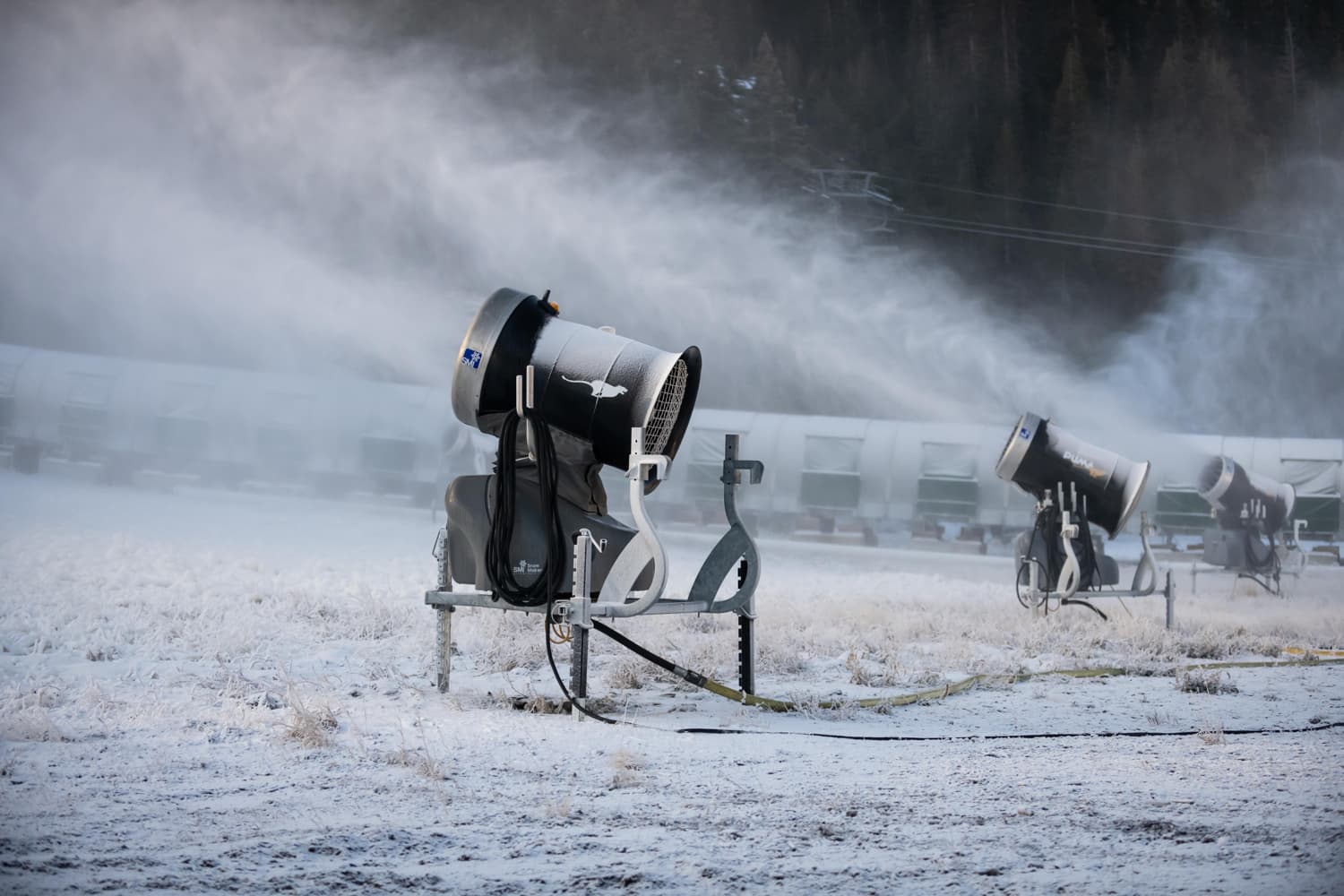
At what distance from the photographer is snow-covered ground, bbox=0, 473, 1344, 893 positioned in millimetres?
2906

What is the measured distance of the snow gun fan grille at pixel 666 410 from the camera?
554 cm

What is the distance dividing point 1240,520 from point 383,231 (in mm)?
39628

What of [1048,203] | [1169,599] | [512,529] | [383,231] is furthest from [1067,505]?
[1048,203]

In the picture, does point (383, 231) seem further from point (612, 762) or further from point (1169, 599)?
point (612, 762)

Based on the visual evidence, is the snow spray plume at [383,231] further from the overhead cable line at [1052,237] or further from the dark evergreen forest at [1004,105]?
the dark evergreen forest at [1004,105]

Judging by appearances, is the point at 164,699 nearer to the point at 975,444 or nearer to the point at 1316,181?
the point at 975,444

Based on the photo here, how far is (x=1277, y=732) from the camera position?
5.14 m

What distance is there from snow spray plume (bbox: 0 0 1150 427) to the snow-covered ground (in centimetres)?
2824

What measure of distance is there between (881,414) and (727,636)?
1718 inches

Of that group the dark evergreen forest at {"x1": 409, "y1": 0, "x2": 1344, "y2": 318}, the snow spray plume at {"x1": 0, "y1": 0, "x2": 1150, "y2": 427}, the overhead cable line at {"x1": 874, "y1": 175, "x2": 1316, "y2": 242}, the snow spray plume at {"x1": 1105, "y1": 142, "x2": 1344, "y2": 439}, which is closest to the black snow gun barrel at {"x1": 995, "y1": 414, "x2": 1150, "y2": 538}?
the snow spray plume at {"x1": 0, "y1": 0, "x2": 1150, "y2": 427}

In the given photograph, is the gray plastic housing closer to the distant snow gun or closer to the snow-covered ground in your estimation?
the snow-covered ground

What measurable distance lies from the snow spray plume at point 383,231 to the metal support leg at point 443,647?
101 feet

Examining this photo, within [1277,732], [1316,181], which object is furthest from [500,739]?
[1316,181]

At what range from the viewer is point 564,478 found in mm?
5512
